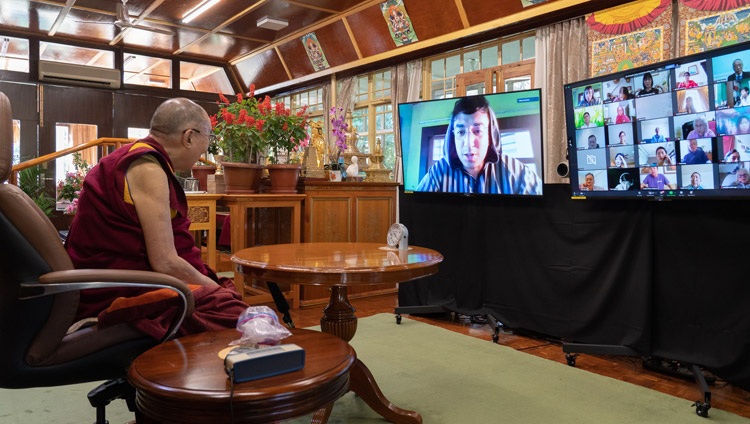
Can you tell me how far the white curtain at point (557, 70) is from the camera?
4.84 metres

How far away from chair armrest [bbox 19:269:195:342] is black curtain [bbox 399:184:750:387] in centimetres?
236

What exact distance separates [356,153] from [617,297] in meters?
2.72

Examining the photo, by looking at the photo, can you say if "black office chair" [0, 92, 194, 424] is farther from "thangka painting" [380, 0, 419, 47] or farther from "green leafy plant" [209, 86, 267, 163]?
"thangka painting" [380, 0, 419, 47]

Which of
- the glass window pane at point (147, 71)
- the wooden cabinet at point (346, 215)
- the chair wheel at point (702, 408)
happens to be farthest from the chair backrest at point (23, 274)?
the glass window pane at point (147, 71)

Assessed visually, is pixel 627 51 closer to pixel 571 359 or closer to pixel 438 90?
pixel 438 90

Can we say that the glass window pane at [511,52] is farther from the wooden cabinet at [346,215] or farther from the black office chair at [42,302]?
the black office chair at [42,302]

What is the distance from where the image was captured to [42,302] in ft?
4.31

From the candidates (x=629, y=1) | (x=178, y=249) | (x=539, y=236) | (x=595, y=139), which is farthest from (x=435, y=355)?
(x=629, y=1)

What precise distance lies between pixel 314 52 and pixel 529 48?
136 inches

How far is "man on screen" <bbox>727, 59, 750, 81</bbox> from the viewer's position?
2302mm

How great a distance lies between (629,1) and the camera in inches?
173

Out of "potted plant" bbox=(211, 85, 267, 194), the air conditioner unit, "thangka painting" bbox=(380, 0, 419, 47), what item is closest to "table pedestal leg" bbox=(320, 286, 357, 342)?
"potted plant" bbox=(211, 85, 267, 194)

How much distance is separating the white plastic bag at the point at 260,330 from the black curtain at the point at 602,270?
86.5 inches

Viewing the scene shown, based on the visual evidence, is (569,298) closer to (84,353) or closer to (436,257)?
(436,257)
